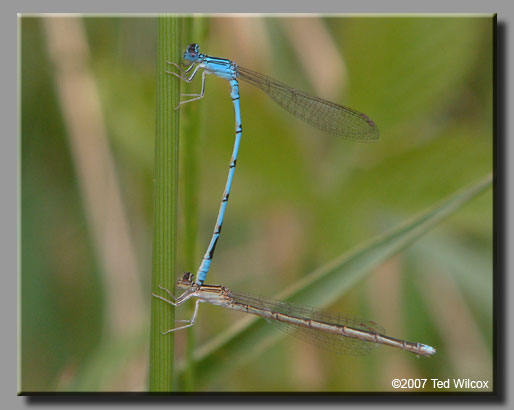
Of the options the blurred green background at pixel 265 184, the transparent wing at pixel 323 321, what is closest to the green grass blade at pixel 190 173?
the blurred green background at pixel 265 184

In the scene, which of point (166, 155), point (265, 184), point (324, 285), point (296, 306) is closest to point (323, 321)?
point (296, 306)

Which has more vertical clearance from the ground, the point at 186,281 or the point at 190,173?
the point at 190,173

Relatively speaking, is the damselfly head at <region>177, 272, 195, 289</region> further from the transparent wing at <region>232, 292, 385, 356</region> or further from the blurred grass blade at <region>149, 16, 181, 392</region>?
the transparent wing at <region>232, 292, 385, 356</region>

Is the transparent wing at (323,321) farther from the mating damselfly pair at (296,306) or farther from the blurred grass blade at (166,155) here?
the blurred grass blade at (166,155)

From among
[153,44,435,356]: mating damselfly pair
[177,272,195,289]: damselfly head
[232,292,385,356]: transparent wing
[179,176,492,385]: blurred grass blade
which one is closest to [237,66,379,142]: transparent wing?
[153,44,435,356]: mating damselfly pair

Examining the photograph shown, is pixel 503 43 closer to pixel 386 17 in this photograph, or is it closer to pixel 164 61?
pixel 386 17

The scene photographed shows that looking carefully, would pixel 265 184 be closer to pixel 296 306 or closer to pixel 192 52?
pixel 296 306
